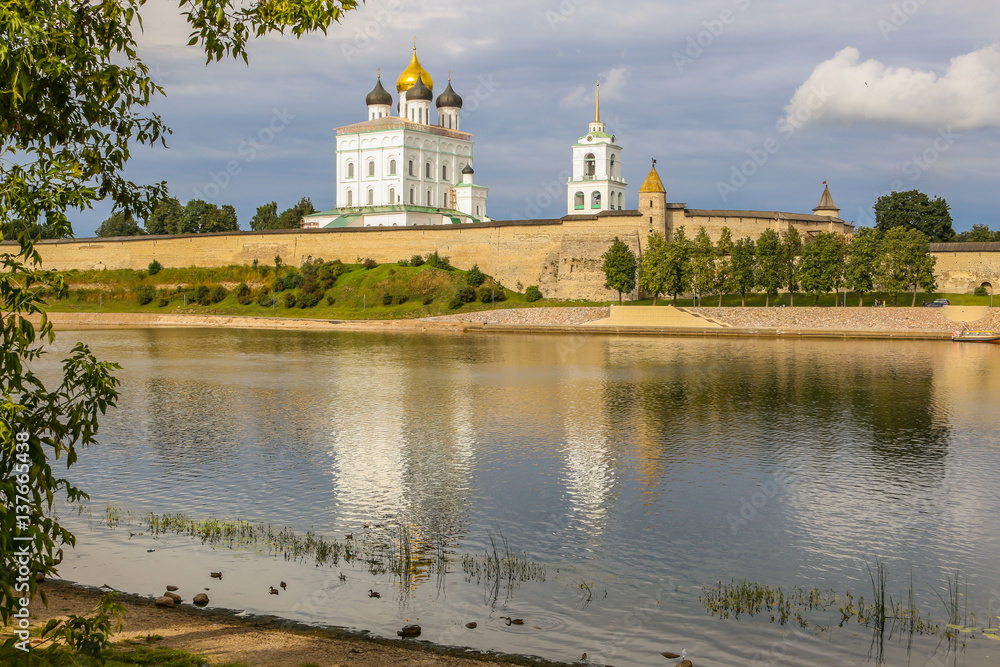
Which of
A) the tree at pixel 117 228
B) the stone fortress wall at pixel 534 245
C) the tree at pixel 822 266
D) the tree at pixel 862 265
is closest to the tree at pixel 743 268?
the tree at pixel 822 266

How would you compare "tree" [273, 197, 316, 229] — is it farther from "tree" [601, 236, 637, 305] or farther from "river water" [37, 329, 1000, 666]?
"river water" [37, 329, 1000, 666]

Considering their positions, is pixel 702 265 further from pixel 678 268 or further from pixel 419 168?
pixel 419 168

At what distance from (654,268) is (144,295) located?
30.9 m

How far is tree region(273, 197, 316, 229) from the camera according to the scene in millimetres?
71656

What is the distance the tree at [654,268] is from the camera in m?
42.3

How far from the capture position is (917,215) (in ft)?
176

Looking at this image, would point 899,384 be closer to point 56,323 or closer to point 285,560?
point 285,560

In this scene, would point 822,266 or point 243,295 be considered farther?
point 243,295

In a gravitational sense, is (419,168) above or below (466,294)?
above

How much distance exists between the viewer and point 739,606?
268 inches

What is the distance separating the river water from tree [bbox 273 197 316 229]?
52408mm

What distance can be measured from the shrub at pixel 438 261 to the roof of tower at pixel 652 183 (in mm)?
11524

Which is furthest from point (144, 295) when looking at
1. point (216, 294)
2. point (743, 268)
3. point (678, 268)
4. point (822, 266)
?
point (822, 266)

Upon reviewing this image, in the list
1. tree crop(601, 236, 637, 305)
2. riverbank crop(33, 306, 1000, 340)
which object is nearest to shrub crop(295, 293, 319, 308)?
riverbank crop(33, 306, 1000, 340)
